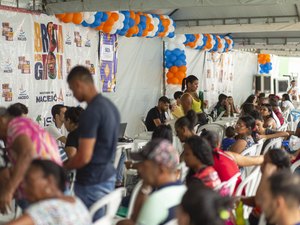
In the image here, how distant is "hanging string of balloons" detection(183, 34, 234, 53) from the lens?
1002 centimetres

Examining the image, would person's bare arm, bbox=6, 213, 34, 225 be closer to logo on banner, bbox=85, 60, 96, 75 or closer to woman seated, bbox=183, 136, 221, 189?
woman seated, bbox=183, 136, 221, 189

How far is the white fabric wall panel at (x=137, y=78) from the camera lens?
8164 mm

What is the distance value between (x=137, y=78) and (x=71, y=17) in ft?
8.64

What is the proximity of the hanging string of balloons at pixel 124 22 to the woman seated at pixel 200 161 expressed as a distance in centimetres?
396

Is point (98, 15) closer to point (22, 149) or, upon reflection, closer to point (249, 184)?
point (249, 184)

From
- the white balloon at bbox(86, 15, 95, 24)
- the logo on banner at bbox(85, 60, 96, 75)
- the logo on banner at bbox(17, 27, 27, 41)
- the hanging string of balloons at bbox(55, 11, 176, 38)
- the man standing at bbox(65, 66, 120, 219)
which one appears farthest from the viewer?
the logo on banner at bbox(85, 60, 96, 75)

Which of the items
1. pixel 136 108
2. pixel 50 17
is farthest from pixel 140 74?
pixel 50 17

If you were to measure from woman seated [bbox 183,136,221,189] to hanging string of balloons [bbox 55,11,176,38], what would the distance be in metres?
3.96

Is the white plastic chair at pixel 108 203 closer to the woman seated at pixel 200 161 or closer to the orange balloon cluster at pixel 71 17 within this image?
the woman seated at pixel 200 161

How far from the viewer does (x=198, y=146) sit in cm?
284

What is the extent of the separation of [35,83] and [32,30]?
684 mm

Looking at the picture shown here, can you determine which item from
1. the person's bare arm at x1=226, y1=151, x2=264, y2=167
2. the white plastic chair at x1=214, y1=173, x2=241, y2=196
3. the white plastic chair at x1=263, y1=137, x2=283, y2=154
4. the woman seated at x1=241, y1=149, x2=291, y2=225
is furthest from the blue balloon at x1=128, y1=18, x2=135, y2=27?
the woman seated at x1=241, y1=149, x2=291, y2=225

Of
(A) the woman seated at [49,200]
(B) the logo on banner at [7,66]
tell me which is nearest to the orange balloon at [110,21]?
(B) the logo on banner at [7,66]

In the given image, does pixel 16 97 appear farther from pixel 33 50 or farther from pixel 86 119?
pixel 86 119
